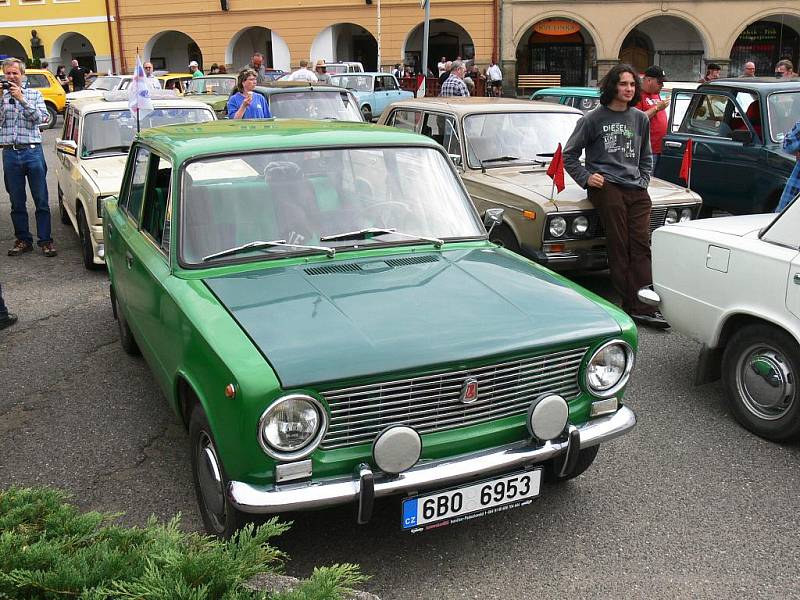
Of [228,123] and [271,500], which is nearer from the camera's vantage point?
[271,500]

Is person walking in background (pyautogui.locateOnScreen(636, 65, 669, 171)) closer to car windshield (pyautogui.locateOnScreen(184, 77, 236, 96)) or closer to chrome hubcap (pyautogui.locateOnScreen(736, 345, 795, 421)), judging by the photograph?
chrome hubcap (pyautogui.locateOnScreen(736, 345, 795, 421))

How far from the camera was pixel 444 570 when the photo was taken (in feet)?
11.1

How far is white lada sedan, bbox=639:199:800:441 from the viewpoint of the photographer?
14.1ft

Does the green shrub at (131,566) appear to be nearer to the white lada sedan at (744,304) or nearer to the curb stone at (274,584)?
the curb stone at (274,584)

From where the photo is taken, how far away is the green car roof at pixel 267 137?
4207mm

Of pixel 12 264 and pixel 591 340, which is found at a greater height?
pixel 591 340

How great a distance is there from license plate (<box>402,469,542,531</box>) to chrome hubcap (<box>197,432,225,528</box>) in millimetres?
757

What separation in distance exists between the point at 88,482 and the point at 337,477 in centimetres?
172

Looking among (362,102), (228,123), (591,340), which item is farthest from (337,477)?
(362,102)

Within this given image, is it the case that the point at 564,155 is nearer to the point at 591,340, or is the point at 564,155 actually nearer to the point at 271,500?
the point at 591,340

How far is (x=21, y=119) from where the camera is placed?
8422 mm

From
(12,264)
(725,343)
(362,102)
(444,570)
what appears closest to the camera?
(444,570)

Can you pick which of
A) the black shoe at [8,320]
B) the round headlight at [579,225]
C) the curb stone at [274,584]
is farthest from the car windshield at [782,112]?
the curb stone at [274,584]

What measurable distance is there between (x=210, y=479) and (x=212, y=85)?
64.6 feet
